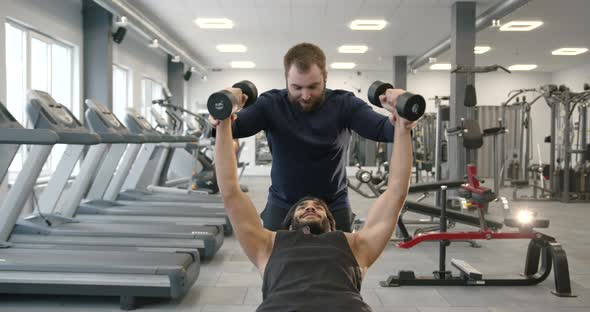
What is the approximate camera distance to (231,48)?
1146 centimetres

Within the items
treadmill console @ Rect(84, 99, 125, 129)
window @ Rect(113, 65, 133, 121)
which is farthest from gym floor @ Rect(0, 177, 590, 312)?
window @ Rect(113, 65, 133, 121)

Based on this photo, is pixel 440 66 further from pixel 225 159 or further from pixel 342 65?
pixel 225 159

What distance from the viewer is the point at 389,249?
4.85 meters

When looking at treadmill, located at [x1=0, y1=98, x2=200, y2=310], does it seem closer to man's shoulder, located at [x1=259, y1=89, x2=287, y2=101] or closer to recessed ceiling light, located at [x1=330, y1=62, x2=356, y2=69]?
man's shoulder, located at [x1=259, y1=89, x2=287, y2=101]

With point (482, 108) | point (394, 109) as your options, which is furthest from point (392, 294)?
point (482, 108)

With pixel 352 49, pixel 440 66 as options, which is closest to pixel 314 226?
pixel 352 49

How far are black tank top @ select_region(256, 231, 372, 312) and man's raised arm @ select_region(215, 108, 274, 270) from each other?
7 centimetres

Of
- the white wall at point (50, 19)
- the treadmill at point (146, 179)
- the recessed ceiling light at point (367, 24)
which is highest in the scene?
A: the recessed ceiling light at point (367, 24)

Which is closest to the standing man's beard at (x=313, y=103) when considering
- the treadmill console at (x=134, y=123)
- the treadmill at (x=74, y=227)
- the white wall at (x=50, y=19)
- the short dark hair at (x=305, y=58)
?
the short dark hair at (x=305, y=58)

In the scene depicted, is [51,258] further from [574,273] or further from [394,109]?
[574,273]

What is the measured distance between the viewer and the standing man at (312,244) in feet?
5.15

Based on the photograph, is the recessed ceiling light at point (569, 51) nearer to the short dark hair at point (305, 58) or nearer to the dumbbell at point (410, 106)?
the short dark hair at point (305, 58)

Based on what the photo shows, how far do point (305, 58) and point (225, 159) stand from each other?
0.44m

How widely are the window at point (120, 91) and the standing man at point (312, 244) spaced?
355 inches
